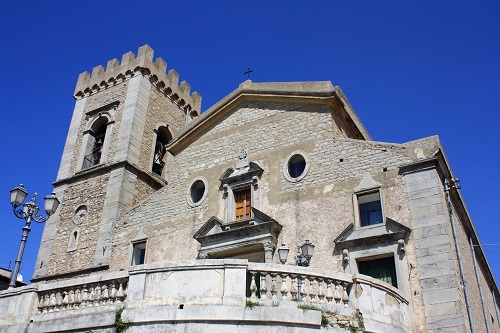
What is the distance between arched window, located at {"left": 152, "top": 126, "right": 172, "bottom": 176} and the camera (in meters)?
25.1

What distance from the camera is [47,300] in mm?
11477

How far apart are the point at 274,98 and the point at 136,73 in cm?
942

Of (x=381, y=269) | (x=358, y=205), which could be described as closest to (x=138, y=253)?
(x=358, y=205)

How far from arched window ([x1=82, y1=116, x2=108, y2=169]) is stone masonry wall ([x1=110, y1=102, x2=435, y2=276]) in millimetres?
5464

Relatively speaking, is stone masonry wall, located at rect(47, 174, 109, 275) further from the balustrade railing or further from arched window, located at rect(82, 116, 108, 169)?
the balustrade railing

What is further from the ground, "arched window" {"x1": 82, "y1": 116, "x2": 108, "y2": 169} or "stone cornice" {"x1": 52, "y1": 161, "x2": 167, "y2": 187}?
"arched window" {"x1": 82, "y1": 116, "x2": 108, "y2": 169}

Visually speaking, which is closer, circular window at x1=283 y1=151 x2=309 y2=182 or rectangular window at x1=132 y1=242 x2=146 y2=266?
circular window at x1=283 y1=151 x2=309 y2=182

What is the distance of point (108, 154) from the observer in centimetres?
2359

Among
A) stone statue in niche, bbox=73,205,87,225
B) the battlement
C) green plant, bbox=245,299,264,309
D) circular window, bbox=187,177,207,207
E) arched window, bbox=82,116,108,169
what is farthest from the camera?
the battlement

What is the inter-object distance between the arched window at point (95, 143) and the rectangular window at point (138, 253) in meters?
6.43

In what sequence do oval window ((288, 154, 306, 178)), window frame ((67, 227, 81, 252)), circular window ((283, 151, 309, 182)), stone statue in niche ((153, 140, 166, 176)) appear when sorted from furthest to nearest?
1. stone statue in niche ((153, 140, 166, 176))
2. window frame ((67, 227, 81, 252))
3. oval window ((288, 154, 306, 178))
4. circular window ((283, 151, 309, 182))

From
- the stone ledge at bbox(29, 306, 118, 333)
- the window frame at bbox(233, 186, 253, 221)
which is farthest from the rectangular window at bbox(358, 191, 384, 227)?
the stone ledge at bbox(29, 306, 118, 333)

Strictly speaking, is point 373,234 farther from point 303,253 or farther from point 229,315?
point 229,315

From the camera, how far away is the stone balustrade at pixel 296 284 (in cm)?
1026
